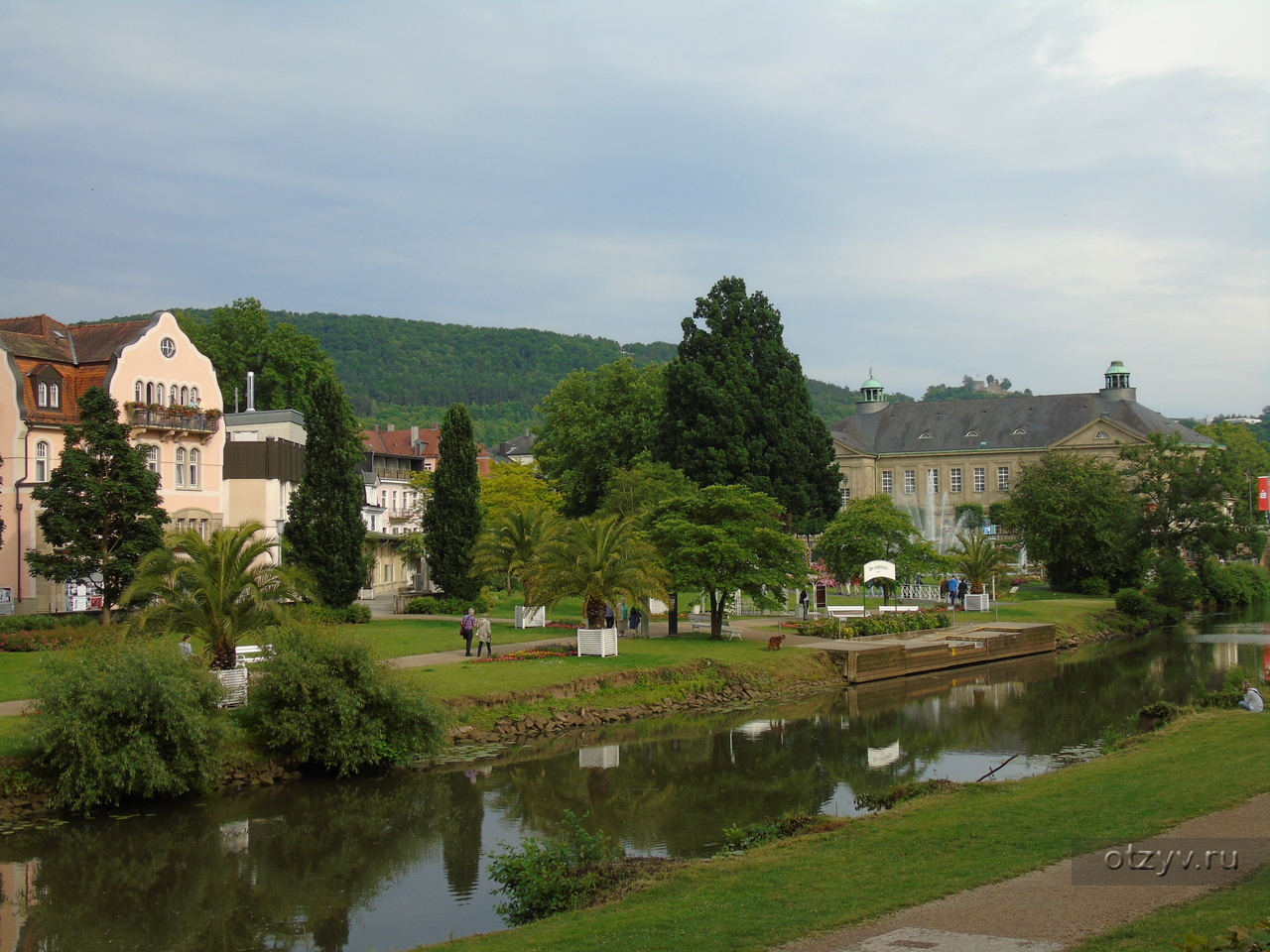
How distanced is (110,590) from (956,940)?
2781 cm

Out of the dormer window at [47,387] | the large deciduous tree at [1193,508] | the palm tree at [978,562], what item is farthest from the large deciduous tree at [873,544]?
the dormer window at [47,387]

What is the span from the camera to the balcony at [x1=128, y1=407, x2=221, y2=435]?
1628 inches

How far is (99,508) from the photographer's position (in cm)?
3219

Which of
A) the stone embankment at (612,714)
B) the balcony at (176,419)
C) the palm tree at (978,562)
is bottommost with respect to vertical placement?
the stone embankment at (612,714)

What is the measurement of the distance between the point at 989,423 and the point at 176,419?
81.3 metres

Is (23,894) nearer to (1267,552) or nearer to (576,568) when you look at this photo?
(576,568)

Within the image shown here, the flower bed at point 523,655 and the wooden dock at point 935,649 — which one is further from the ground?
the flower bed at point 523,655

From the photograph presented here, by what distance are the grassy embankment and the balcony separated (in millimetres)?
32261

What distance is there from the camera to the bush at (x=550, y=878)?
13.9 m

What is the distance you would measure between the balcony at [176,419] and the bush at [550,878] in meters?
30.8

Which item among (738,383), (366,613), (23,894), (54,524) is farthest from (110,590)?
(738,383)

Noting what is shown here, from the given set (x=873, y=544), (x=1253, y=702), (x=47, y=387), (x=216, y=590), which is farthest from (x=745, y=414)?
(x=216, y=590)

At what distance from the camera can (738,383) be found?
206 feet

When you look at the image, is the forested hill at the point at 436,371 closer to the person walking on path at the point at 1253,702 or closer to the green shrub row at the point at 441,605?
the green shrub row at the point at 441,605
